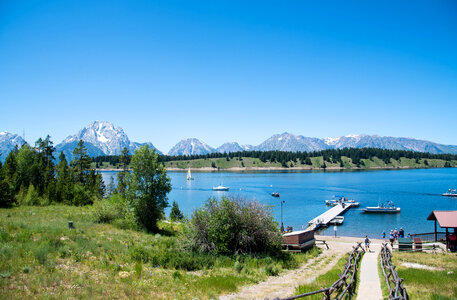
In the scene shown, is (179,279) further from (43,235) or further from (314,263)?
(314,263)

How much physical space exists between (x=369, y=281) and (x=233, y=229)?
11754 mm

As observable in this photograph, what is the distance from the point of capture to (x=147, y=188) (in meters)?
40.9

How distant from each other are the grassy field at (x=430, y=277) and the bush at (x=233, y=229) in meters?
10.7

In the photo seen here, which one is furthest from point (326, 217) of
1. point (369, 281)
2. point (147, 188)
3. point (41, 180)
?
point (41, 180)

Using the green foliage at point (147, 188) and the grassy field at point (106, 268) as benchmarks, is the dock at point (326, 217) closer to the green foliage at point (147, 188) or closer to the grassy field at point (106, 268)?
the green foliage at point (147, 188)

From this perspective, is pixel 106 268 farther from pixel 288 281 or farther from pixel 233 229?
pixel 233 229

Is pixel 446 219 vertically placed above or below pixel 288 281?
above

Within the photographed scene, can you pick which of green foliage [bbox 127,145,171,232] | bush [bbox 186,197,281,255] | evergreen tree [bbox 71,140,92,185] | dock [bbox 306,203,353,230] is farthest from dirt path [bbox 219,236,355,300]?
evergreen tree [bbox 71,140,92,185]

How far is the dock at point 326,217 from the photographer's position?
63.3m

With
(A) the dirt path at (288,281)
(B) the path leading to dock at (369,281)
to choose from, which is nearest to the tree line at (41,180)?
(A) the dirt path at (288,281)

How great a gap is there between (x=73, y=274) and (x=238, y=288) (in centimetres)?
892

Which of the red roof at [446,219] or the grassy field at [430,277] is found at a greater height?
the red roof at [446,219]

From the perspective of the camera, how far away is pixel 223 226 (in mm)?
26328

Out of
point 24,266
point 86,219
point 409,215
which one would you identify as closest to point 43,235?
point 24,266
